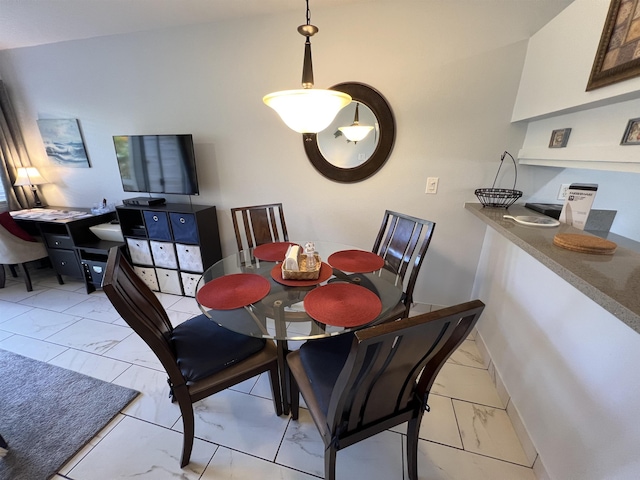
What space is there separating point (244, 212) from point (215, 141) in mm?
876

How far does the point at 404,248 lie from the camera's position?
5.71 ft

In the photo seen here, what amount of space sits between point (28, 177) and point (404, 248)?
413cm

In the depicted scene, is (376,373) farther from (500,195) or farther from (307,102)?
(500,195)

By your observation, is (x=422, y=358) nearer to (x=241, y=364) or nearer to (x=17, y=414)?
(x=241, y=364)

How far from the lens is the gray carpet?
1.25 metres

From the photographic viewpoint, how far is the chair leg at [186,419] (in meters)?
1.11

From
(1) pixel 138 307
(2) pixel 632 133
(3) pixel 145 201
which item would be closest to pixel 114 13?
(3) pixel 145 201

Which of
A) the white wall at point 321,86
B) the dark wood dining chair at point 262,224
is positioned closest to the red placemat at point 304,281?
the dark wood dining chair at point 262,224

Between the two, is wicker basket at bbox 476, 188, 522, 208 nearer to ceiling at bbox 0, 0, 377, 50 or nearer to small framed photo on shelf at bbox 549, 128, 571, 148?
small framed photo on shelf at bbox 549, 128, 571, 148

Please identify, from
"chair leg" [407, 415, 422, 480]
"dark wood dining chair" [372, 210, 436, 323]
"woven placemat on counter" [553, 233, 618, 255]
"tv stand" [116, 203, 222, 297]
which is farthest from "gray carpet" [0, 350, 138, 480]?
"woven placemat on counter" [553, 233, 618, 255]

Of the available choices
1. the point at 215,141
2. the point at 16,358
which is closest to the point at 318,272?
the point at 215,141

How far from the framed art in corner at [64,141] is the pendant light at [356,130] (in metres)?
2.90

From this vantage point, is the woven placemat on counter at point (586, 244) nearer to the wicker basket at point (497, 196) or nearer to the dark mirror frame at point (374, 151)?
the wicker basket at point (497, 196)

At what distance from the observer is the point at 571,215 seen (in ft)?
4.69
